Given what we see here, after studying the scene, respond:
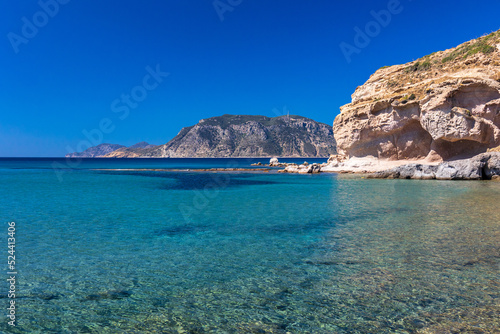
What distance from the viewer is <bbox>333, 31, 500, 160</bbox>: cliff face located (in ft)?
109

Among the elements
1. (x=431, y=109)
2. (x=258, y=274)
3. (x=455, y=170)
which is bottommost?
(x=258, y=274)

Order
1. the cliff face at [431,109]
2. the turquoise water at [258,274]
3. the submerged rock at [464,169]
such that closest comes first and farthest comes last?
the turquoise water at [258,274], the submerged rock at [464,169], the cliff face at [431,109]

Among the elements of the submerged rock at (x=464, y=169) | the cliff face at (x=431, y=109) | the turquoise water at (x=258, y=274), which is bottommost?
the turquoise water at (x=258, y=274)

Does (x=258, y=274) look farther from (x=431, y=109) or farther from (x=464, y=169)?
(x=431, y=109)

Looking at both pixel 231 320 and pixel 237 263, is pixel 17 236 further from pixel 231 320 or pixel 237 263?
pixel 231 320

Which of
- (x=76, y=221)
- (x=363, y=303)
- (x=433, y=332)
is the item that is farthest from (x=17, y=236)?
(x=433, y=332)

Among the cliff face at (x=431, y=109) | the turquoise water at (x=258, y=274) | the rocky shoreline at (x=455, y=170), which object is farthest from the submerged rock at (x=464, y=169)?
the turquoise water at (x=258, y=274)

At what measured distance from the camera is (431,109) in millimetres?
35031

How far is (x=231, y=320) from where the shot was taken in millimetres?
4945

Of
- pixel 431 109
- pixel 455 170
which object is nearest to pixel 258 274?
pixel 455 170

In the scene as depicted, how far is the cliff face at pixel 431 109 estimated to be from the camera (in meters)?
33.2

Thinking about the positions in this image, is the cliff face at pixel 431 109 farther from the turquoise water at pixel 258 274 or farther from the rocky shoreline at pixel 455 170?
the turquoise water at pixel 258 274

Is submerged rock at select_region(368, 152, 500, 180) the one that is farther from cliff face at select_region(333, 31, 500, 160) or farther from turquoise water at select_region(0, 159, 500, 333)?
turquoise water at select_region(0, 159, 500, 333)

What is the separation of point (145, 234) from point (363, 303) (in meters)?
7.46
